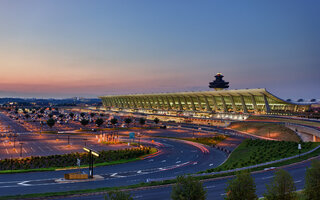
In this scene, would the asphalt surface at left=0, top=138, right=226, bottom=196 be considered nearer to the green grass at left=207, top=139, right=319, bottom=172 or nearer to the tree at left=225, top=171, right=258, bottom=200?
the green grass at left=207, top=139, right=319, bottom=172

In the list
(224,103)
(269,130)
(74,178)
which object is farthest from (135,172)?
(224,103)

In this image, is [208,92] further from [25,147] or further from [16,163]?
[16,163]

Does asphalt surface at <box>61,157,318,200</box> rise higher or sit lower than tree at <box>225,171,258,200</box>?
lower

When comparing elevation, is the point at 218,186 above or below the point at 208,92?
below

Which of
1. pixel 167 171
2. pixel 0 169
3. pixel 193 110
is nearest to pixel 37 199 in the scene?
pixel 167 171

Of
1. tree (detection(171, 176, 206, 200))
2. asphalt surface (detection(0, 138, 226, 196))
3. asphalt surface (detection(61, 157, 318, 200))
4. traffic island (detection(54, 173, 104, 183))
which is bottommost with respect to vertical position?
asphalt surface (detection(0, 138, 226, 196))

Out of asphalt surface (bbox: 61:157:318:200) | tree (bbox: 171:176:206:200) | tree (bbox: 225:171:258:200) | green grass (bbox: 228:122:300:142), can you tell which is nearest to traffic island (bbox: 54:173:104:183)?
asphalt surface (bbox: 61:157:318:200)

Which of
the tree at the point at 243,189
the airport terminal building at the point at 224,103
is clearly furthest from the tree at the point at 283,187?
the airport terminal building at the point at 224,103
